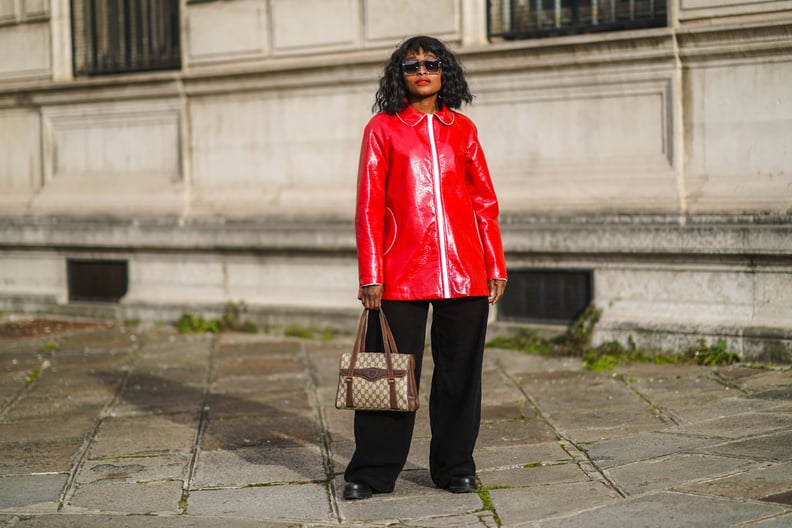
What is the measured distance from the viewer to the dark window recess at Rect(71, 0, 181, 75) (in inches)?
431

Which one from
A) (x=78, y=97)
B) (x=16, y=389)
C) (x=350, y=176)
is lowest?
(x=16, y=389)

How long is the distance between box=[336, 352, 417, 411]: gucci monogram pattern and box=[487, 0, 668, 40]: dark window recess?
464 centimetres

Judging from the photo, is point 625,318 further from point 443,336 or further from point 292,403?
point 443,336

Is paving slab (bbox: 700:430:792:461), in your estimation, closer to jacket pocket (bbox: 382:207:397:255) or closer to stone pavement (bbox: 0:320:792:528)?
stone pavement (bbox: 0:320:792:528)

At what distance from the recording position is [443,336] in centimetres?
518

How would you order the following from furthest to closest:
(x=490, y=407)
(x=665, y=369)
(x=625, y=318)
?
(x=625, y=318)
(x=665, y=369)
(x=490, y=407)

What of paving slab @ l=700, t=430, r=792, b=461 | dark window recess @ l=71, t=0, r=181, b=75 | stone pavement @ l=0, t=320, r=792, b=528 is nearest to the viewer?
stone pavement @ l=0, t=320, r=792, b=528

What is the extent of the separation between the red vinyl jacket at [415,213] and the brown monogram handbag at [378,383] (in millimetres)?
302

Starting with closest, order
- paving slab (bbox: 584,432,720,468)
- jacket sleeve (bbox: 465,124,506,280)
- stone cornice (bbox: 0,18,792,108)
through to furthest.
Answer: jacket sleeve (bbox: 465,124,506,280) < paving slab (bbox: 584,432,720,468) < stone cornice (bbox: 0,18,792,108)

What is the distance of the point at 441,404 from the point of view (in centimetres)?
518

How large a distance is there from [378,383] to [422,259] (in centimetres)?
59

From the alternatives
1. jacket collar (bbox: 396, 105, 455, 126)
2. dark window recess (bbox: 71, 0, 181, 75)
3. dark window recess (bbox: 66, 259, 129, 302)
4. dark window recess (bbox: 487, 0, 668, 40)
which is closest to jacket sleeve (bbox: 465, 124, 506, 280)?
jacket collar (bbox: 396, 105, 455, 126)

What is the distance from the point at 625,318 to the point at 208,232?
158 inches

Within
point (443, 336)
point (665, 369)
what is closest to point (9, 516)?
point (443, 336)
